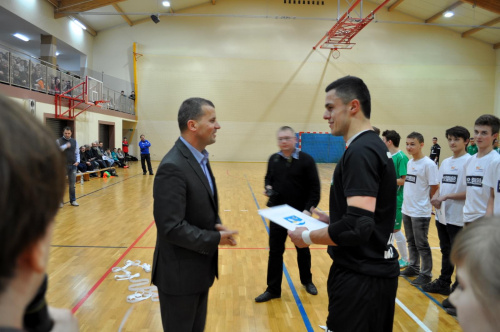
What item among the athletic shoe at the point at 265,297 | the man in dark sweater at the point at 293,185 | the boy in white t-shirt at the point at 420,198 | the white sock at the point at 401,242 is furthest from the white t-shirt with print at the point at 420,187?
the athletic shoe at the point at 265,297

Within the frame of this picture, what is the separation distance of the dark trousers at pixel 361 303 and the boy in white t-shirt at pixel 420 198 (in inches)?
109

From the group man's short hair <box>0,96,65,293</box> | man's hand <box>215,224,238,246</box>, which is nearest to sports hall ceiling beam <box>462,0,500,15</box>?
man's hand <box>215,224,238,246</box>

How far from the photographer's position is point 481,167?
3318mm

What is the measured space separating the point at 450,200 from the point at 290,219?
101 inches

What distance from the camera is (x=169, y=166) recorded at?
1893mm

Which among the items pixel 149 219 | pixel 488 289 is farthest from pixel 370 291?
pixel 149 219

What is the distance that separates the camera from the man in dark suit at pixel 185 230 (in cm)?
185

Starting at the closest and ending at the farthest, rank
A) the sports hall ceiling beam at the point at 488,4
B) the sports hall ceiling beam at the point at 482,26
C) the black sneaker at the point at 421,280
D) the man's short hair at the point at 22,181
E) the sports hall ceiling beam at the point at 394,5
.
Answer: the man's short hair at the point at 22,181
the black sneaker at the point at 421,280
the sports hall ceiling beam at the point at 488,4
the sports hall ceiling beam at the point at 482,26
the sports hall ceiling beam at the point at 394,5

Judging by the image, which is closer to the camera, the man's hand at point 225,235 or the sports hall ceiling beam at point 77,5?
the man's hand at point 225,235

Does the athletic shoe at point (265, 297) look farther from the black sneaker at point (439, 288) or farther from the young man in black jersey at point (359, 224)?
the young man in black jersey at point (359, 224)

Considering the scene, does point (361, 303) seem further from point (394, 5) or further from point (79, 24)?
point (394, 5)

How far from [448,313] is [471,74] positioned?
23842mm

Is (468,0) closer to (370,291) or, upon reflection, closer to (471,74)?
(471,74)

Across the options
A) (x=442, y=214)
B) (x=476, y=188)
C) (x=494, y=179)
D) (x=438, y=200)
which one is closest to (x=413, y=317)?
(x=442, y=214)
